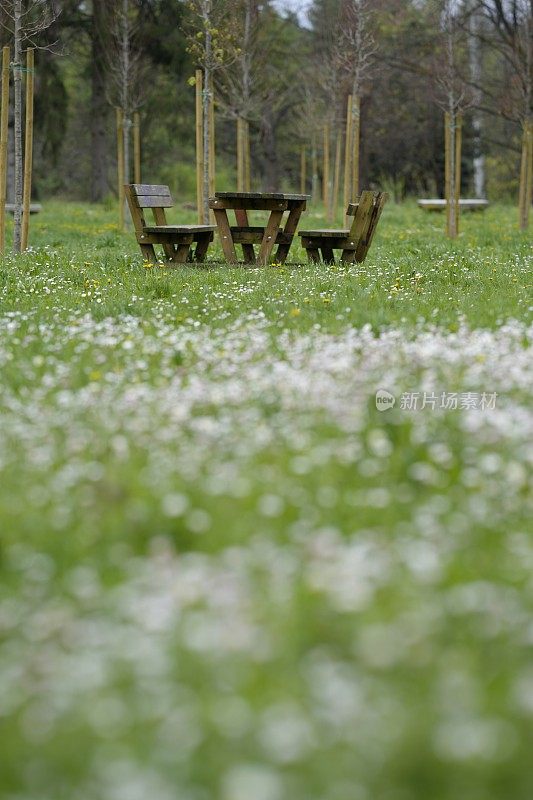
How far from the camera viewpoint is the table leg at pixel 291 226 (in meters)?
12.8

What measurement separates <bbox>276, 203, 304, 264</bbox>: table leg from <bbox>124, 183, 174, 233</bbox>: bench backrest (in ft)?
4.83

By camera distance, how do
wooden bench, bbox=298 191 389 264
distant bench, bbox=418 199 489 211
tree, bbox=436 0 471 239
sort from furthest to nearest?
1. distant bench, bbox=418 199 489 211
2. tree, bbox=436 0 471 239
3. wooden bench, bbox=298 191 389 264

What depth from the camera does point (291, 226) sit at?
1300cm

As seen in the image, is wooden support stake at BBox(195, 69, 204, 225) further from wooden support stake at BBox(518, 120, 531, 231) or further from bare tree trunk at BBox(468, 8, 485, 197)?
bare tree trunk at BBox(468, 8, 485, 197)

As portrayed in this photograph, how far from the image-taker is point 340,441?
15.1 feet

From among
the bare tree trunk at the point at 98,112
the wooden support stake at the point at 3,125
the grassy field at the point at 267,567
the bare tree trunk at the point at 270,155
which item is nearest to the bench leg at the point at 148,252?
the wooden support stake at the point at 3,125

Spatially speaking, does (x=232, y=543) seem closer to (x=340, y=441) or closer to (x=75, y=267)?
(x=340, y=441)

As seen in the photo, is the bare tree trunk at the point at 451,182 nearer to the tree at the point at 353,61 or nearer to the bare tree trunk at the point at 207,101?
the tree at the point at 353,61

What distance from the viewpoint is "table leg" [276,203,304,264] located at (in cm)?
1284

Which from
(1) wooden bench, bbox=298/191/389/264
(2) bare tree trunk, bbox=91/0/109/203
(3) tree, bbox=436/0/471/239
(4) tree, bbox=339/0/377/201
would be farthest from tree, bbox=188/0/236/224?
(2) bare tree trunk, bbox=91/0/109/203

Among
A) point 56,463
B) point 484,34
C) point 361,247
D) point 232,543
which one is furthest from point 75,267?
point 484,34

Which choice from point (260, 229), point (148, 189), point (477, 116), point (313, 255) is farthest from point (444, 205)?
point (148, 189)

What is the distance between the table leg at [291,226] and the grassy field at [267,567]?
19.2 feet

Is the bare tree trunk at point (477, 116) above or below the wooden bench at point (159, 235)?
above
